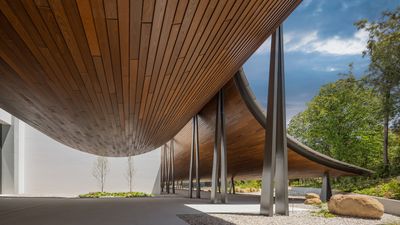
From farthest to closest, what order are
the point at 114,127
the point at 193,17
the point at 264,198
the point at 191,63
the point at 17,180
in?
the point at 17,180
the point at 114,127
the point at 264,198
the point at 191,63
the point at 193,17

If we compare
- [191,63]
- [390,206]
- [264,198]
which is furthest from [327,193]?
[191,63]

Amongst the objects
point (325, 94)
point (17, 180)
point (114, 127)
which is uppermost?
point (325, 94)

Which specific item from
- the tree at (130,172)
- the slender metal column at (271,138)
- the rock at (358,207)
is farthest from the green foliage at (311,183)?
the slender metal column at (271,138)

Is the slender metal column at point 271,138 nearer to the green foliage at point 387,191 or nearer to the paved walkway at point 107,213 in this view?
the paved walkway at point 107,213

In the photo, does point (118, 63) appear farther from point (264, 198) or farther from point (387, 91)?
point (387, 91)

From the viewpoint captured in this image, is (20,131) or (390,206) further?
(20,131)

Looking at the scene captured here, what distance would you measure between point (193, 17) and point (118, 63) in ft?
7.11

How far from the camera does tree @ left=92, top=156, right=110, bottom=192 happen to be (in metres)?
28.1

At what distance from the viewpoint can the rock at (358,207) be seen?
904 centimetres

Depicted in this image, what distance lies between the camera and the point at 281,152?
386 inches

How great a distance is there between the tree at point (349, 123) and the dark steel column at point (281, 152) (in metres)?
24.1

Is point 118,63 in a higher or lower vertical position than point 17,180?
higher

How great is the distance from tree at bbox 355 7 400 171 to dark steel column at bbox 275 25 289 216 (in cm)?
1155

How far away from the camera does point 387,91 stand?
22.8 m
